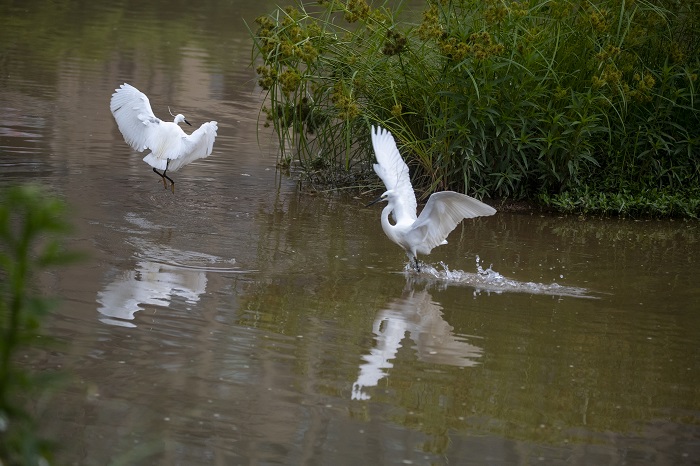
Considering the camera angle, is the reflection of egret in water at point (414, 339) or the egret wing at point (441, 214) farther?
the egret wing at point (441, 214)

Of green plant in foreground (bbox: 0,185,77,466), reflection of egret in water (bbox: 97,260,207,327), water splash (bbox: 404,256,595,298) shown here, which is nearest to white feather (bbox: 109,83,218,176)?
reflection of egret in water (bbox: 97,260,207,327)

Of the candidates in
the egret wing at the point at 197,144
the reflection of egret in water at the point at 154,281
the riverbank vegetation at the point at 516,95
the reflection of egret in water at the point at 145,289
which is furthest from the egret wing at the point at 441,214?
the egret wing at the point at 197,144

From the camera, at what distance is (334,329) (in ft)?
19.1

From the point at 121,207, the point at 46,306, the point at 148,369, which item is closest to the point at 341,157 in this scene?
the point at 121,207

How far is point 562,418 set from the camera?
15.6ft

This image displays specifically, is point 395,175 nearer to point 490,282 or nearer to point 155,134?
point 490,282

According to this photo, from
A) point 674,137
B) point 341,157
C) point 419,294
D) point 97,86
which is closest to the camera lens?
point 419,294

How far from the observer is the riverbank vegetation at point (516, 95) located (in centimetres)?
870

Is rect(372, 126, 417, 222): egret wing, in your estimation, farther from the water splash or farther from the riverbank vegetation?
the riverbank vegetation

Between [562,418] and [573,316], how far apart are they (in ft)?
5.73

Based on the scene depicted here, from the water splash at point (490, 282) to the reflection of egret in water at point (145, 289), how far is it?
1.68 meters

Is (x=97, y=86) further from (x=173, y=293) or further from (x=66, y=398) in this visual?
(x=66, y=398)

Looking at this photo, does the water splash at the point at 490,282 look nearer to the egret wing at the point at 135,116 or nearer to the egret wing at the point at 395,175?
the egret wing at the point at 395,175

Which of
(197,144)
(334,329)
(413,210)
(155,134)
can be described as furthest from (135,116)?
(334,329)
